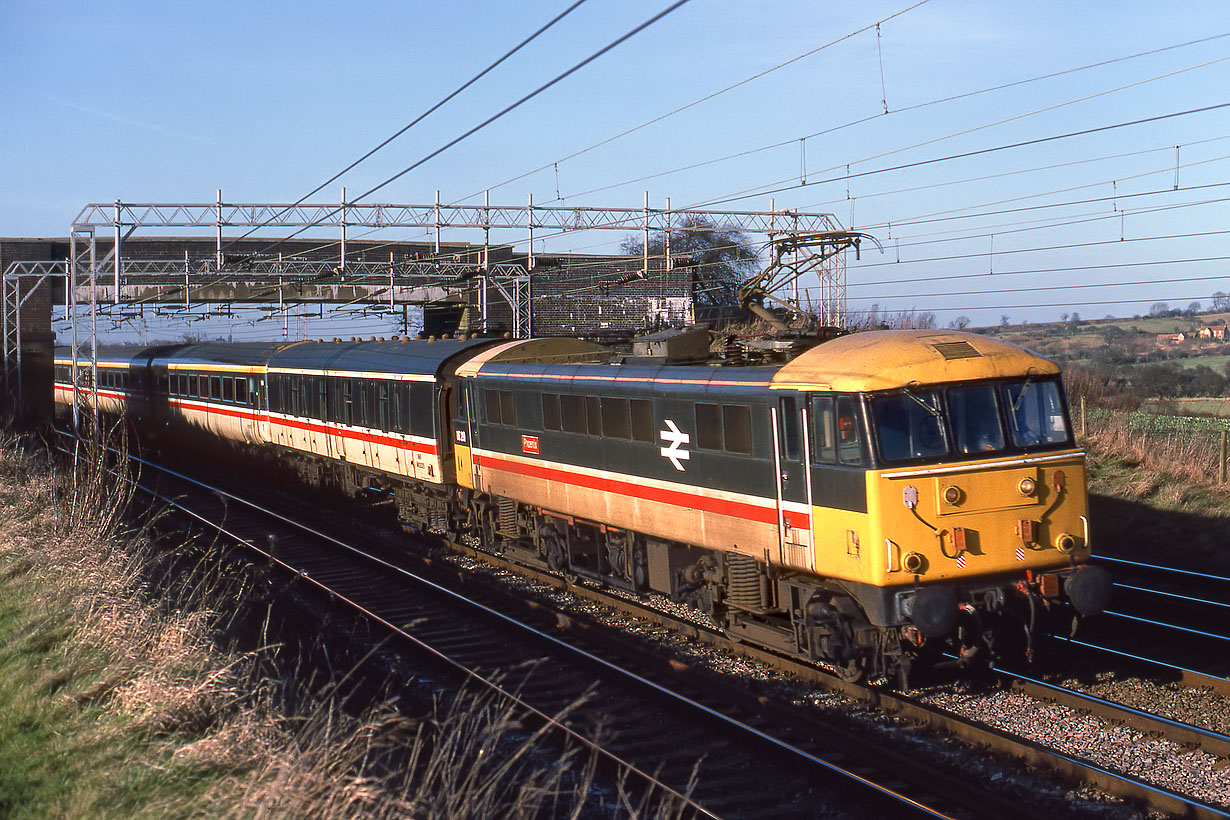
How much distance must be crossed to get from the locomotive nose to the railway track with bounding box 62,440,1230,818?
0.90m

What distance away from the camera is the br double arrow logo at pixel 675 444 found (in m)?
11.8

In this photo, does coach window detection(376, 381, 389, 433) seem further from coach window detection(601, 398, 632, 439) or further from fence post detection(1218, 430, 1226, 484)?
fence post detection(1218, 430, 1226, 484)

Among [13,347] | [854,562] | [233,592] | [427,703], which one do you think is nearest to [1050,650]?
[854,562]

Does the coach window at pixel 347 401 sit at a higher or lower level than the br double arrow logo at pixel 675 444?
higher

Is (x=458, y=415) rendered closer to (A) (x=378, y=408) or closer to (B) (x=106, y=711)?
(A) (x=378, y=408)

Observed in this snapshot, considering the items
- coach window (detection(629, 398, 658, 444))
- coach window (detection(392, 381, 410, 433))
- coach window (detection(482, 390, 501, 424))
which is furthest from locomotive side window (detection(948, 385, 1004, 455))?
coach window (detection(392, 381, 410, 433))

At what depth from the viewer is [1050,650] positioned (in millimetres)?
11250

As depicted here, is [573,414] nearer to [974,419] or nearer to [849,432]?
[849,432]

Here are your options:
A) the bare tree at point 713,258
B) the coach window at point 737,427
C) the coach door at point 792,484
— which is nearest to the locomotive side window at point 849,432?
the coach door at point 792,484

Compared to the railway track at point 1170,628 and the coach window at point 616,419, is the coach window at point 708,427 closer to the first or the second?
the coach window at point 616,419

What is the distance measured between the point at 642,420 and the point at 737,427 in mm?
2003

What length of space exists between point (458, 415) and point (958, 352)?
32.3ft

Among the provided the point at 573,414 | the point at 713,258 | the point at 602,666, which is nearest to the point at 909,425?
the point at 602,666

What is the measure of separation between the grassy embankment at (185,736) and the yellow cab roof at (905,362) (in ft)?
13.1
